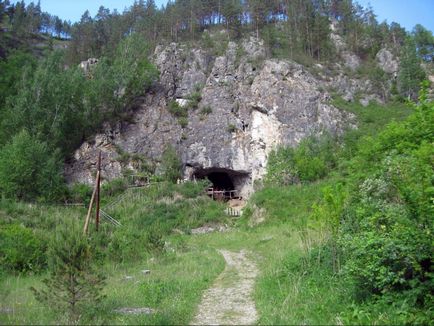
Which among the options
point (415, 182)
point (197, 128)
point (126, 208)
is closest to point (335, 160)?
point (197, 128)

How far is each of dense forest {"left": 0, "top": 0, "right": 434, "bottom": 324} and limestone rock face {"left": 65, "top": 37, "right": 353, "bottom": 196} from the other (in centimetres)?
180

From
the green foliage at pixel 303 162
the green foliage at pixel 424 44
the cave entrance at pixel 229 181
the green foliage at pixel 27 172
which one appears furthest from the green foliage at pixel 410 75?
the green foliage at pixel 27 172

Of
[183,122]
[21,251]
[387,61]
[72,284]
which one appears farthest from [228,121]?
[72,284]

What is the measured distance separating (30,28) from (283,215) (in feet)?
257

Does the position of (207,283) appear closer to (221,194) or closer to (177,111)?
(221,194)

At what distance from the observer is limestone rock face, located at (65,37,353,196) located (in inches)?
1512

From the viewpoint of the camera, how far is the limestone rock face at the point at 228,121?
1512 inches

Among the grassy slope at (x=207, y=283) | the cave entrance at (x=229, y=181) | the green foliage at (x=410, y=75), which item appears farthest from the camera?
the green foliage at (x=410, y=75)

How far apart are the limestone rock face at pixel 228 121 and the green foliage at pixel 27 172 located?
6.17 m

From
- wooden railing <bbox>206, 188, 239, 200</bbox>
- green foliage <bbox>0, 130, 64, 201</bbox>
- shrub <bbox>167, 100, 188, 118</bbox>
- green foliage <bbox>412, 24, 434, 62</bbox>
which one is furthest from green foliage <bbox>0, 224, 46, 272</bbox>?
green foliage <bbox>412, 24, 434, 62</bbox>

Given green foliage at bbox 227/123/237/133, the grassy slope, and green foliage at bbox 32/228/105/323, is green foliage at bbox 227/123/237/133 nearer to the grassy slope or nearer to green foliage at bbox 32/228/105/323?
the grassy slope

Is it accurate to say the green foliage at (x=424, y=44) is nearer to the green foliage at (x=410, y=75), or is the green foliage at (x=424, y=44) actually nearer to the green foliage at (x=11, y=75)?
the green foliage at (x=410, y=75)

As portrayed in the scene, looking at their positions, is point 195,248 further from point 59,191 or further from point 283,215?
point 59,191

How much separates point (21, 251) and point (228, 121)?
28.9 m
